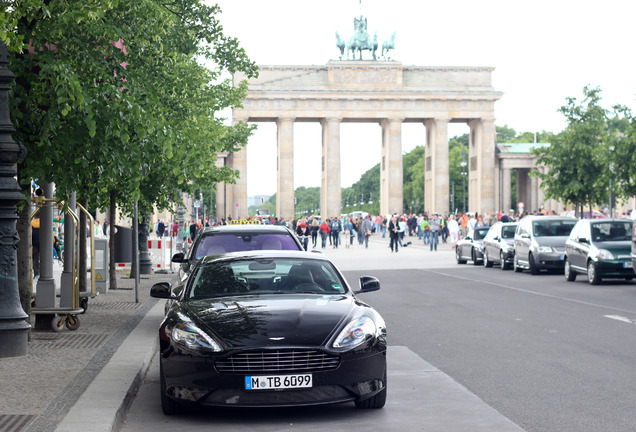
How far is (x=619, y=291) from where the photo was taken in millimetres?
21969

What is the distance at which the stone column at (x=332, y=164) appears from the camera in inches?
3915

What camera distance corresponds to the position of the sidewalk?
7.39 meters

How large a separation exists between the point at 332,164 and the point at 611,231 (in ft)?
246

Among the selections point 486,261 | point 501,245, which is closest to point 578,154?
point 486,261

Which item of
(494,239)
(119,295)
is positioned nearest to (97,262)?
(119,295)

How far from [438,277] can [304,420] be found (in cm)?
2077

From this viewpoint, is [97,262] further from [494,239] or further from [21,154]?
[494,239]

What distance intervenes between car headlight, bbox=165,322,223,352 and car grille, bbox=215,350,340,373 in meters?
0.13

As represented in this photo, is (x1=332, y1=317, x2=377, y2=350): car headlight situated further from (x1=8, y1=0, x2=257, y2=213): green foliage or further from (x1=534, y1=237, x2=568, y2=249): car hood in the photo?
(x1=534, y1=237, x2=568, y2=249): car hood

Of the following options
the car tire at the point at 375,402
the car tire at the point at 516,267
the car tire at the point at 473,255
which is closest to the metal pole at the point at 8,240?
the car tire at the point at 375,402

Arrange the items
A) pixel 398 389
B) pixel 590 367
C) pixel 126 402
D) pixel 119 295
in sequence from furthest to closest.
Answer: pixel 119 295 → pixel 590 367 → pixel 398 389 → pixel 126 402

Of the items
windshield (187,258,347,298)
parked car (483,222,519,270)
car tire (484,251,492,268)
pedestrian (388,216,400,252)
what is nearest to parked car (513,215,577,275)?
parked car (483,222,519,270)

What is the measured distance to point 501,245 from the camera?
3331 centimetres

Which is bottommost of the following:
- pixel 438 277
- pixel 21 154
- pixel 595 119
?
pixel 438 277
